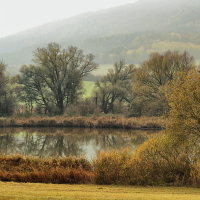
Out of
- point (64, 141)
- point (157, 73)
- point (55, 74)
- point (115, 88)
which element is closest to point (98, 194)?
point (64, 141)

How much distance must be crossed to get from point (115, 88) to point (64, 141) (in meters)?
22.3

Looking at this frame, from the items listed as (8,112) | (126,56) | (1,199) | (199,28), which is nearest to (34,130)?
(8,112)

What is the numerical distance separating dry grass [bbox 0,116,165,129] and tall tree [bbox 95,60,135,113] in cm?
788

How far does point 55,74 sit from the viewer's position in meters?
57.2

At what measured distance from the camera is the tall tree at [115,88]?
5484cm

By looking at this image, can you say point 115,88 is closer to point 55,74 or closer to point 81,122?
point 81,122

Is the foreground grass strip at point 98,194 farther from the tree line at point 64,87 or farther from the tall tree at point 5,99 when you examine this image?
the tall tree at point 5,99

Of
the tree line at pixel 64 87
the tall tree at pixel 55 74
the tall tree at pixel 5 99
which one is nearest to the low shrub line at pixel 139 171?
the tree line at pixel 64 87

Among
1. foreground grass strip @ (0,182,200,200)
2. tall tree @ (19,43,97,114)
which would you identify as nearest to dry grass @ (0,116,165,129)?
tall tree @ (19,43,97,114)

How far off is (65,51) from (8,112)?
1525 cm

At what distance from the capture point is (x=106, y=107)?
2205 inches

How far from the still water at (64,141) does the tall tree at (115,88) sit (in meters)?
12.1

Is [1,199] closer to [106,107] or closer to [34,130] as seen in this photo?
[34,130]

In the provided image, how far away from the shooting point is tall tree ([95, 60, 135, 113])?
54844 mm
